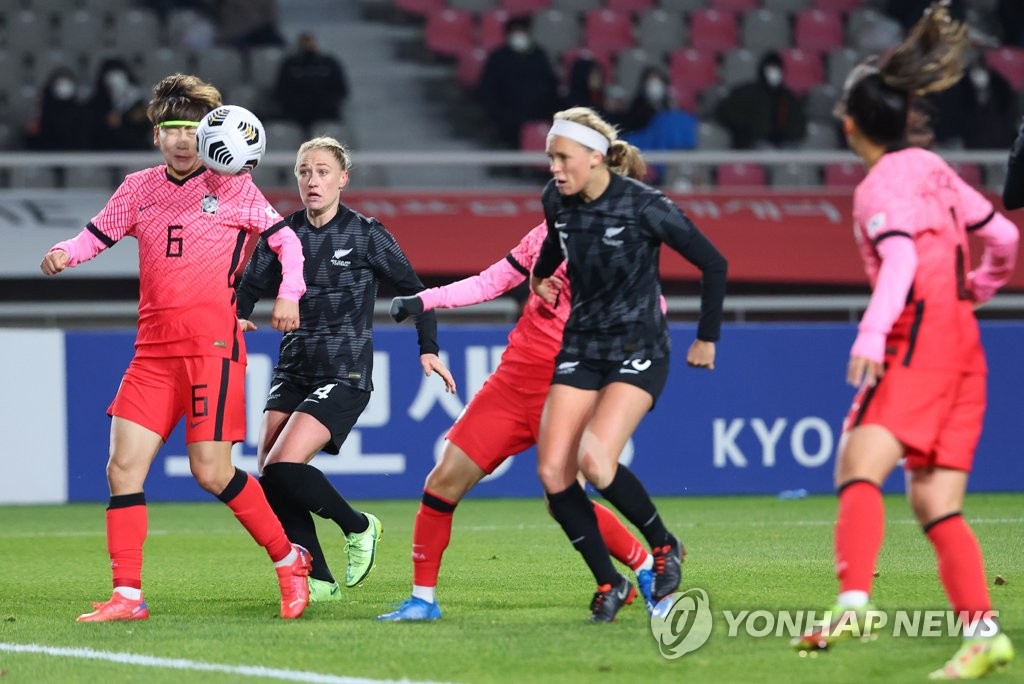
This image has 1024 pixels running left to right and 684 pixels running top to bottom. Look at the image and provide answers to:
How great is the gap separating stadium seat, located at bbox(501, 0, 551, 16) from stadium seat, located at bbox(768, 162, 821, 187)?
4032mm

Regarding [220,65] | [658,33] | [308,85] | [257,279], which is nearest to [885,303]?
[257,279]

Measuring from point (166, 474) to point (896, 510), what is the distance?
5.53 meters

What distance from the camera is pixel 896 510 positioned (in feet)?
38.9

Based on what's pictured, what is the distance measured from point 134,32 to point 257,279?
10.8m

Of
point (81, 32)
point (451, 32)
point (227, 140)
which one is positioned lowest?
point (227, 140)

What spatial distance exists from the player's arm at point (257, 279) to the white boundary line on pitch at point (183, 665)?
224 cm

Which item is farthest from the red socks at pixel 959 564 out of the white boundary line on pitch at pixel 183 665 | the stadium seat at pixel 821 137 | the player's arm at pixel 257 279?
the stadium seat at pixel 821 137

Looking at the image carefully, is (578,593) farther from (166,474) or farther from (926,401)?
(166,474)

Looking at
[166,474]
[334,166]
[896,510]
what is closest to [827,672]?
[334,166]

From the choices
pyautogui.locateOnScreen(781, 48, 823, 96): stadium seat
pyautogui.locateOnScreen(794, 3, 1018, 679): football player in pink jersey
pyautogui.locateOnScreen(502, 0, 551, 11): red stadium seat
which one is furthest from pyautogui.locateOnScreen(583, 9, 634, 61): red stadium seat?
pyautogui.locateOnScreen(794, 3, 1018, 679): football player in pink jersey

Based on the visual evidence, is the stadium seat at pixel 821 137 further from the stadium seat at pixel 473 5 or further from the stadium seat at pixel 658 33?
the stadium seat at pixel 473 5

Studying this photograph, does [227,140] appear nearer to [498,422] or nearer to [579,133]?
[579,133]

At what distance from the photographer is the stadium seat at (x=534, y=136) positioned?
16750 millimetres

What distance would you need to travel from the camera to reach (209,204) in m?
6.95
